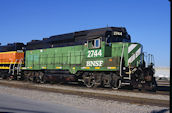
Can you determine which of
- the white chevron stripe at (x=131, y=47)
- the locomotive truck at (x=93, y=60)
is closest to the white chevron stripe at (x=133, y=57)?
the locomotive truck at (x=93, y=60)

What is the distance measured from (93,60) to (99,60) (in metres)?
0.56

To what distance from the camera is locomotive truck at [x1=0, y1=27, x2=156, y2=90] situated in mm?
12656

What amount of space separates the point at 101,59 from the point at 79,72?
2354 millimetres

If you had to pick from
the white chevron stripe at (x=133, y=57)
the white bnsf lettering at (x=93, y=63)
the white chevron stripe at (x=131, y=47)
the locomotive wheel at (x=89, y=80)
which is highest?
the white chevron stripe at (x=131, y=47)

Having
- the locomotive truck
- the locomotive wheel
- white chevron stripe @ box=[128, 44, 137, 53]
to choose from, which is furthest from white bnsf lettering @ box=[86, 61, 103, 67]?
white chevron stripe @ box=[128, 44, 137, 53]

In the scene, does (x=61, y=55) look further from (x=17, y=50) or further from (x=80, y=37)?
(x=17, y=50)

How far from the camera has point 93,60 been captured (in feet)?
46.2

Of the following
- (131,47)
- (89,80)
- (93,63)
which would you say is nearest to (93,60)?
(93,63)

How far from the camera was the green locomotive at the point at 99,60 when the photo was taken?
41.3ft

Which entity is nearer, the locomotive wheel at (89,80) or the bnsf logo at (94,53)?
the bnsf logo at (94,53)

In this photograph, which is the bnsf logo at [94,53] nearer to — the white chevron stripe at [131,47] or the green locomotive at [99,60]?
the green locomotive at [99,60]

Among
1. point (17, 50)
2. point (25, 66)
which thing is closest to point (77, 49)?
point (25, 66)

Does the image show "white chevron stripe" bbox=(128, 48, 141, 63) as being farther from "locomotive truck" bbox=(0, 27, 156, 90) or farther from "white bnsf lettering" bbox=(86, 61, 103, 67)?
"white bnsf lettering" bbox=(86, 61, 103, 67)

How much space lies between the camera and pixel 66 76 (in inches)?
633
